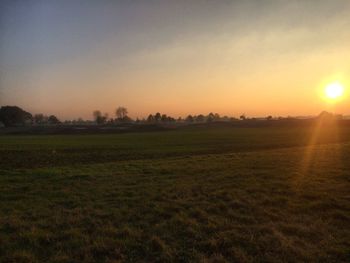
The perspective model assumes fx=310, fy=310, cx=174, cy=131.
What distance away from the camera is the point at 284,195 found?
11.6m

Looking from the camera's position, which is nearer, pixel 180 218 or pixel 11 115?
pixel 180 218

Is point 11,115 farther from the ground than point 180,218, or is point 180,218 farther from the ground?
point 11,115

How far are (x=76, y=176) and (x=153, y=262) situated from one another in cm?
1214

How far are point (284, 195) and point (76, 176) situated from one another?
Answer: 11.2 metres

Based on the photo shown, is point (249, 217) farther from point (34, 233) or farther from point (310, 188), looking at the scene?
point (34, 233)

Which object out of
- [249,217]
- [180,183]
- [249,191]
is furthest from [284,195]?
[180,183]

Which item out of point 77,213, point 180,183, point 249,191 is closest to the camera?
point 77,213

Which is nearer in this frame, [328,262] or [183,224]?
[328,262]

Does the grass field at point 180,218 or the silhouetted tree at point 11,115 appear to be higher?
the silhouetted tree at point 11,115

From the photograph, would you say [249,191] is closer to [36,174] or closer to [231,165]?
[231,165]

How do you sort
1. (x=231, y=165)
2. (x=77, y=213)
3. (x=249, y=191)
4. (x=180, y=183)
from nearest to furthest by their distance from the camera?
(x=77, y=213), (x=249, y=191), (x=180, y=183), (x=231, y=165)

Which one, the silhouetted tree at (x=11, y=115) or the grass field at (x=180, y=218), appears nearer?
the grass field at (x=180, y=218)

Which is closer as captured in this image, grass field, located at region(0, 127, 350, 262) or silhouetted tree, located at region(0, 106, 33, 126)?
grass field, located at region(0, 127, 350, 262)

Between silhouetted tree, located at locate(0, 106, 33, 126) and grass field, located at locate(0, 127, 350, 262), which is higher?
silhouetted tree, located at locate(0, 106, 33, 126)
